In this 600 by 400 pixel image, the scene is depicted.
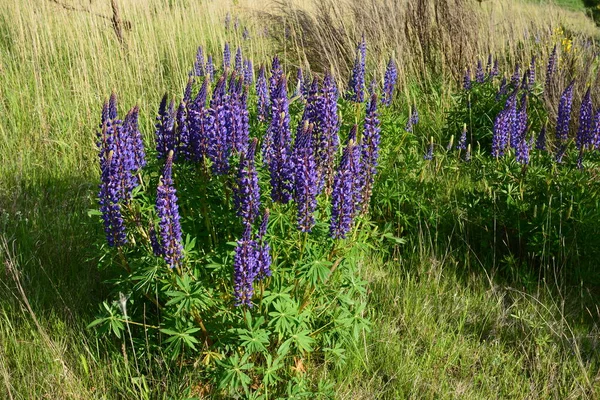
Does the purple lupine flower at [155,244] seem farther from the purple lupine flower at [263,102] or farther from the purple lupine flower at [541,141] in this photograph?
the purple lupine flower at [541,141]

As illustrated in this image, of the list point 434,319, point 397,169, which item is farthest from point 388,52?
point 434,319

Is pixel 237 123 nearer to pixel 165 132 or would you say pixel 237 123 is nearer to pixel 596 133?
pixel 165 132

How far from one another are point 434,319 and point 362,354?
0.57m

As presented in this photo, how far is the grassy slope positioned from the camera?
2.64 m

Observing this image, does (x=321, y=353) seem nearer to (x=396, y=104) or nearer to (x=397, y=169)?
(x=397, y=169)

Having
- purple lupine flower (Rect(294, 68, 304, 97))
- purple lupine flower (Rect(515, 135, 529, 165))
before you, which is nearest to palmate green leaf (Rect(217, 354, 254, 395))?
purple lupine flower (Rect(294, 68, 304, 97))

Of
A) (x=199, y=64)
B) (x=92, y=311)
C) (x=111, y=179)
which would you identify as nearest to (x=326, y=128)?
(x=111, y=179)

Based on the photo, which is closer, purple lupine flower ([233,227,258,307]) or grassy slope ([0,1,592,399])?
purple lupine flower ([233,227,258,307])

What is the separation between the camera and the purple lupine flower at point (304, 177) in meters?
2.19

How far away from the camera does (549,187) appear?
3.56 m

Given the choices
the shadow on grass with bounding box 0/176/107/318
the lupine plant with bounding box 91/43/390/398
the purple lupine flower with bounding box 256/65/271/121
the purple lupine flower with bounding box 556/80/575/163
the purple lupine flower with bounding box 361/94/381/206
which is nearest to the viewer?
the lupine plant with bounding box 91/43/390/398

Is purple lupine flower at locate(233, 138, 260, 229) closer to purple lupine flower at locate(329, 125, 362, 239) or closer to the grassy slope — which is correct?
purple lupine flower at locate(329, 125, 362, 239)

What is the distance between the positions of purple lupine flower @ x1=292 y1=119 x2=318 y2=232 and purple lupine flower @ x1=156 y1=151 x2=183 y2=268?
1.57 ft

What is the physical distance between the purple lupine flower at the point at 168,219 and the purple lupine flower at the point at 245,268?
0.77ft
